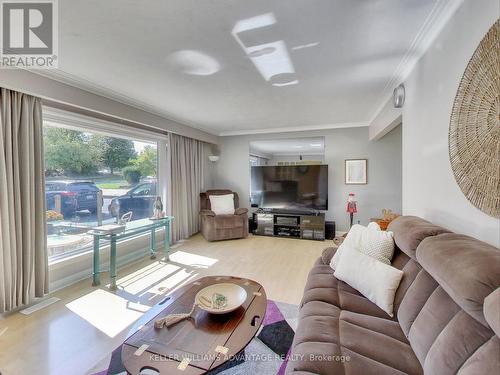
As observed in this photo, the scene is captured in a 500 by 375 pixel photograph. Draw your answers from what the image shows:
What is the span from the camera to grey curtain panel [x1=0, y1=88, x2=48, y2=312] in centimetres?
215

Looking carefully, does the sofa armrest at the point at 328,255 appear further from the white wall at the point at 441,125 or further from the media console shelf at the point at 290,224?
the media console shelf at the point at 290,224

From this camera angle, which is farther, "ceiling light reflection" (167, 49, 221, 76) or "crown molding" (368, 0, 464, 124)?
"ceiling light reflection" (167, 49, 221, 76)

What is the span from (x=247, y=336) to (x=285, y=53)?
2.16 m

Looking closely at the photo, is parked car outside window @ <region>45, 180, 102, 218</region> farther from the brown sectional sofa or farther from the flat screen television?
the flat screen television

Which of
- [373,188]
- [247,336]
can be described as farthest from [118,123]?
[373,188]

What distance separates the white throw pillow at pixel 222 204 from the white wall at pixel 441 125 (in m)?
3.29

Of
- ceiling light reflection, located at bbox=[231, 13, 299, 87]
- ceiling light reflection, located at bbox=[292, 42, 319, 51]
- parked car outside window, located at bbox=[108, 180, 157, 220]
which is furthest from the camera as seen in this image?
parked car outside window, located at bbox=[108, 180, 157, 220]

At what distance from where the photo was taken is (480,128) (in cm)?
124

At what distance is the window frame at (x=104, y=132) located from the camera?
8.81ft

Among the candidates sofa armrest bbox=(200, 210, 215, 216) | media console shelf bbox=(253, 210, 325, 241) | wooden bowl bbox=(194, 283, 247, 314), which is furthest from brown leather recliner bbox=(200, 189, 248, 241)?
wooden bowl bbox=(194, 283, 247, 314)

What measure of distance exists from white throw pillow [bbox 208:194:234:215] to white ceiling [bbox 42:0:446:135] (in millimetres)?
2173

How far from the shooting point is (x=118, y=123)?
3.47 m

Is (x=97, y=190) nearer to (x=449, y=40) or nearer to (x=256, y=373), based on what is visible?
(x=256, y=373)

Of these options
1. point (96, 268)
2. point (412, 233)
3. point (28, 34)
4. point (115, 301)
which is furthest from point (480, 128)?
point (96, 268)
